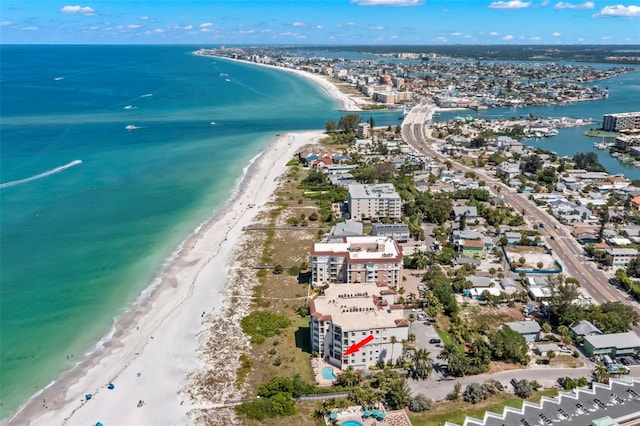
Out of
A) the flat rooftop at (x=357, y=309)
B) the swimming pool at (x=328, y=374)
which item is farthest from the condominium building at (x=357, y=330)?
the swimming pool at (x=328, y=374)

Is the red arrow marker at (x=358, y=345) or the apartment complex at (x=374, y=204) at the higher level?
the apartment complex at (x=374, y=204)

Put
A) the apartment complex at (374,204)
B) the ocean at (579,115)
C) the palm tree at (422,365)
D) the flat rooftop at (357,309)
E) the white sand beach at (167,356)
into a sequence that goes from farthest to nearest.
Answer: the ocean at (579,115) → the apartment complex at (374,204) → the flat rooftop at (357,309) → the palm tree at (422,365) → the white sand beach at (167,356)

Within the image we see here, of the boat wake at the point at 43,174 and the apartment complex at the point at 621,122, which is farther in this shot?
the apartment complex at the point at 621,122

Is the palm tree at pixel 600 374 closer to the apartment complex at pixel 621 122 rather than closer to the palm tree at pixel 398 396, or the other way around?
the palm tree at pixel 398 396

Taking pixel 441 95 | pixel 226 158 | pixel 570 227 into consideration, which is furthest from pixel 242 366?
pixel 441 95

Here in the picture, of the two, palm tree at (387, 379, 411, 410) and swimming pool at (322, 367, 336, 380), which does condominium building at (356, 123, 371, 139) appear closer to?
swimming pool at (322, 367, 336, 380)

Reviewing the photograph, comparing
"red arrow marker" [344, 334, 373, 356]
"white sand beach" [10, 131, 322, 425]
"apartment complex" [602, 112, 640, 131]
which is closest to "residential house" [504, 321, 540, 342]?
"red arrow marker" [344, 334, 373, 356]
